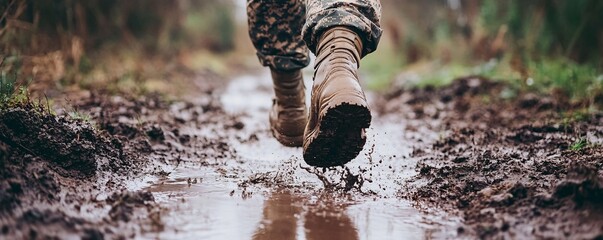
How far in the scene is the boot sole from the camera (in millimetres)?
1870

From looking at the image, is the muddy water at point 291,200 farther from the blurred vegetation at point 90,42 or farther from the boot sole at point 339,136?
the blurred vegetation at point 90,42

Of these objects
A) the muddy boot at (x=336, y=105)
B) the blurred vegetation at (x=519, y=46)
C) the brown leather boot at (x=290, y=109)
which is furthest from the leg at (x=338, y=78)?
the blurred vegetation at (x=519, y=46)

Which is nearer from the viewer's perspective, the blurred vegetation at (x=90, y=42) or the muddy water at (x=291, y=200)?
the muddy water at (x=291, y=200)

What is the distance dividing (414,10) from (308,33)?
28.6 ft

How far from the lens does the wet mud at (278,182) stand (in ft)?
5.39

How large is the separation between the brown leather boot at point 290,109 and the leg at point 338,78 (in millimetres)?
594

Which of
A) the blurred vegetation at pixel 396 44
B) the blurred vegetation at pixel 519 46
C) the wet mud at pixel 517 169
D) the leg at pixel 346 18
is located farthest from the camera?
the blurred vegetation at pixel 519 46

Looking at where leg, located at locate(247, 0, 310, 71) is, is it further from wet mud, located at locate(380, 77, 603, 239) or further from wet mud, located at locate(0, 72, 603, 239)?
wet mud, located at locate(380, 77, 603, 239)

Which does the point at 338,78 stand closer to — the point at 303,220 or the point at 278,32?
the point at 303,220

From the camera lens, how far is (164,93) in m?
4.64

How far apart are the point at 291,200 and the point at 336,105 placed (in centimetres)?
37

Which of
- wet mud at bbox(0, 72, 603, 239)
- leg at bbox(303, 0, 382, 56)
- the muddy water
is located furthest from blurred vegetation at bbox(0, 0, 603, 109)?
leg at bbox(303, 0, 382, 56)

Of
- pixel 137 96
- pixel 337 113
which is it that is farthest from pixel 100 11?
pixel 337 113

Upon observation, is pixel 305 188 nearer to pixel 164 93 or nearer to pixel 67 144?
pixel 67 144
